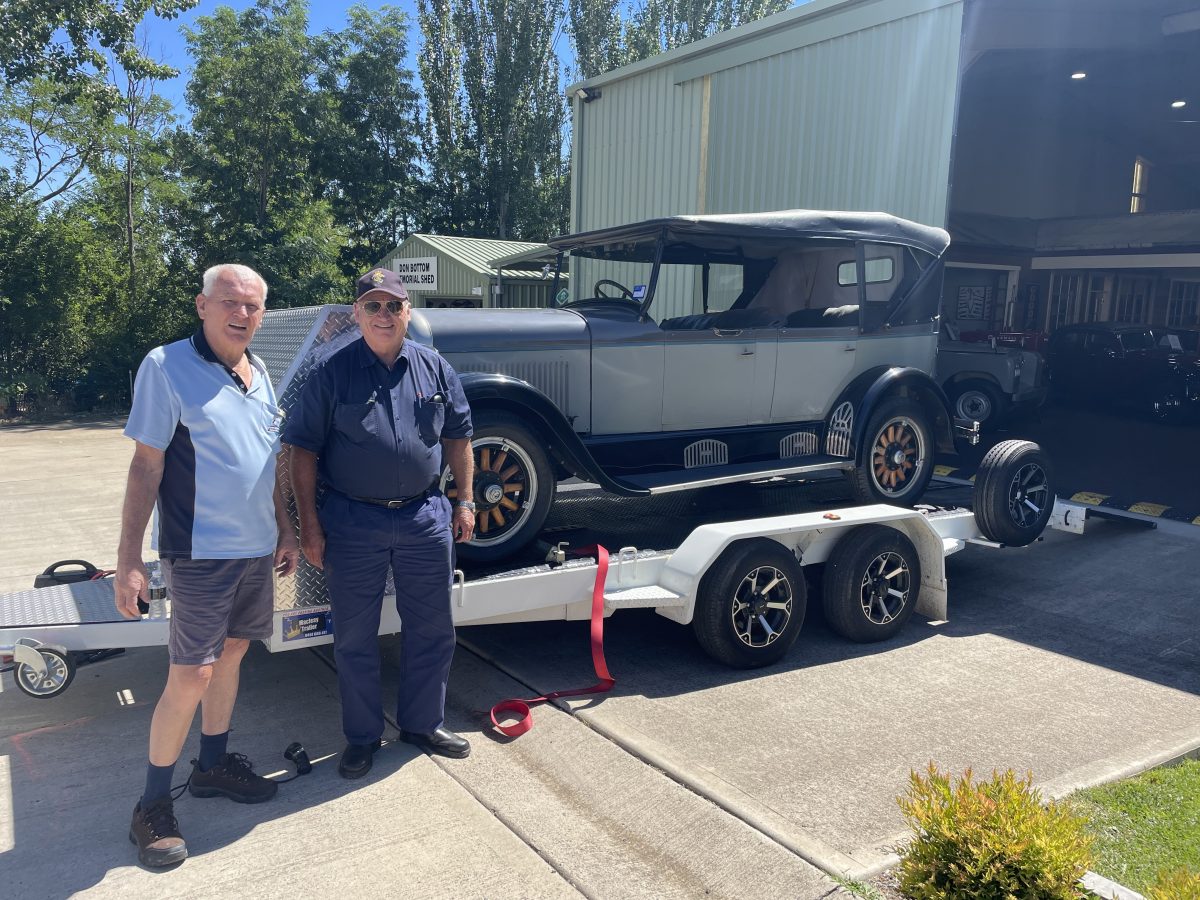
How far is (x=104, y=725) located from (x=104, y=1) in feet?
50.8

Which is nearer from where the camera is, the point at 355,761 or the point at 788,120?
the point at 355,761

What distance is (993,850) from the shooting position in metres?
2.56

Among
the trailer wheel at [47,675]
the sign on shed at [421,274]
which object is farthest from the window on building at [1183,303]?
the trailer wheel at [47,675]

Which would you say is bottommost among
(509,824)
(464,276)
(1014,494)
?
(509,824)

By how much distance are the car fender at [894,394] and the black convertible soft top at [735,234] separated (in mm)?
969

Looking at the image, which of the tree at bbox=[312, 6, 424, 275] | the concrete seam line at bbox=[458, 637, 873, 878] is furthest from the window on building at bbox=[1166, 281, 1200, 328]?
the concrete seam line at bbox=[458, 637, 873, 878]

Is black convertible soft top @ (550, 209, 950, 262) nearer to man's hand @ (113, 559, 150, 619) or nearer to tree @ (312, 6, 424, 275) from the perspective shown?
man's hand @ (113, 559, 150, 619)

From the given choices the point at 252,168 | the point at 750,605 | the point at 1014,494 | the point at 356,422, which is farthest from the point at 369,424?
the point at 252,168

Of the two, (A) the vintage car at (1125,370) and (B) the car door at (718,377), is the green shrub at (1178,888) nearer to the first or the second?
(B) the car door at (718,377)

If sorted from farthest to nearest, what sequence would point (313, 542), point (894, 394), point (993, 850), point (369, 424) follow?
point (894, 394) < point (313, 542) < point (369, 424) < point (993, 850)

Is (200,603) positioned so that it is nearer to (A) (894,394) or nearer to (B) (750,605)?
(B) (750,605)

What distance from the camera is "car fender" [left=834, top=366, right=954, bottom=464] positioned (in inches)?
238

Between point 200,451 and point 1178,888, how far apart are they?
10.4 ft

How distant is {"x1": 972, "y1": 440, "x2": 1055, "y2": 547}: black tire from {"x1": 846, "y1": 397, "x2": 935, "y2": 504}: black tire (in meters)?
0.48
